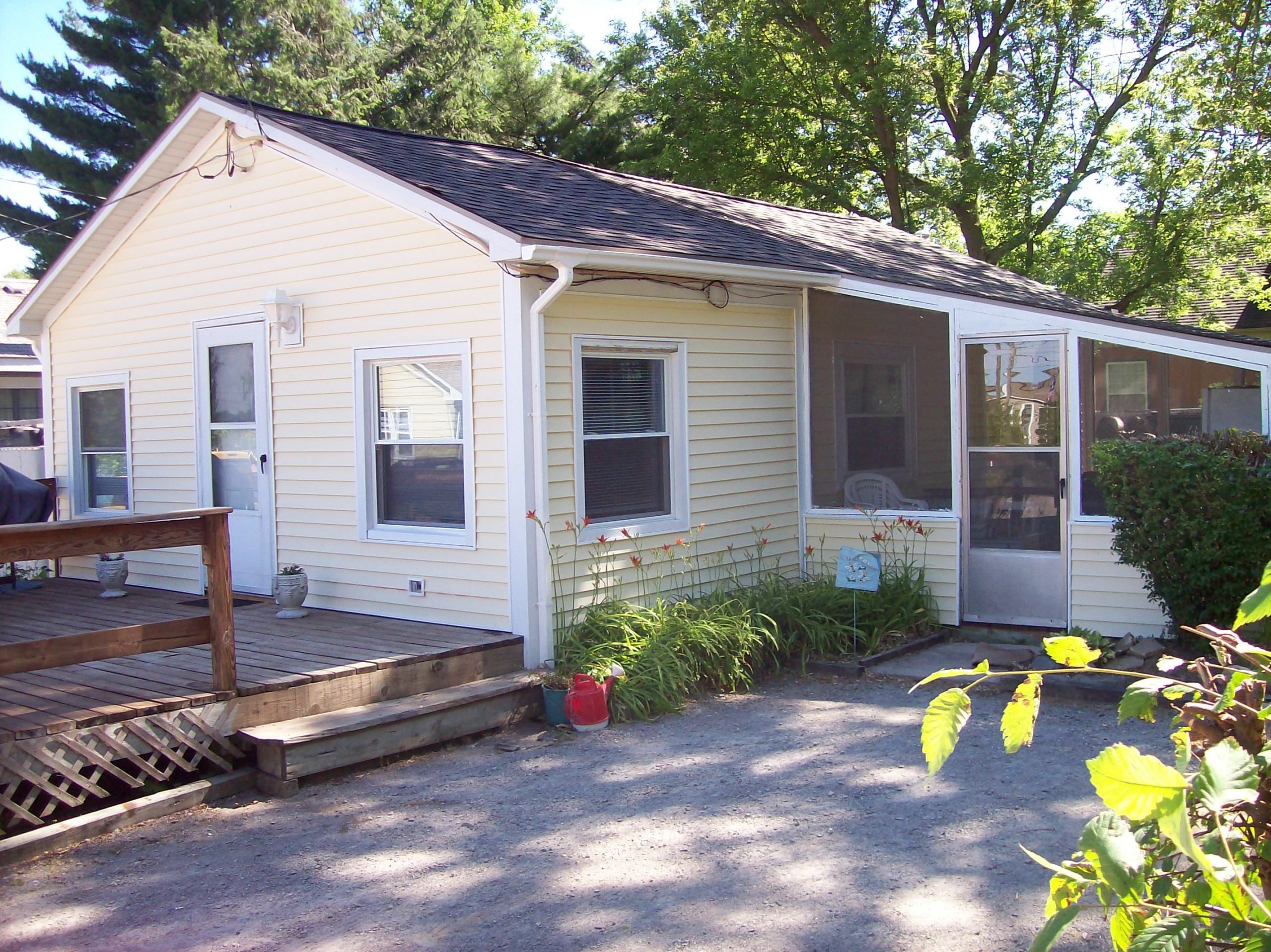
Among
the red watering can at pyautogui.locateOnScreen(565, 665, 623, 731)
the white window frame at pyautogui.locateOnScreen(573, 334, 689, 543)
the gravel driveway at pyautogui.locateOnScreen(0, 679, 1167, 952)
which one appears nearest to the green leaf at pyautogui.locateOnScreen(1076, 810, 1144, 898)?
the gravel driveway at pyautogui.locateOnScreen(0, 679, 1167, 952)

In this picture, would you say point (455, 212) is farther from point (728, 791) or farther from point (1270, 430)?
point (1270, 430)

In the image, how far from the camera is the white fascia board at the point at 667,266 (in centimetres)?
674

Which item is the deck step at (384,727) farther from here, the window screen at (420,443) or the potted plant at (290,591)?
the potted plant at (290,591)

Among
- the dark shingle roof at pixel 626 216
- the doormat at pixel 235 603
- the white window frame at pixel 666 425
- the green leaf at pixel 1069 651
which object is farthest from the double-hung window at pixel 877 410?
the green leaf at pixel 1069 651

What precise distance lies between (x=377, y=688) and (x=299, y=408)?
282cm

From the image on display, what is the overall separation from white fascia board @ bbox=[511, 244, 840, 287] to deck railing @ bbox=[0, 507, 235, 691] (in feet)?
7.86

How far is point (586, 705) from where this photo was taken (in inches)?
260

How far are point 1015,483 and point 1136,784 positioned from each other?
7.30 meters

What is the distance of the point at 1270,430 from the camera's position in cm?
723

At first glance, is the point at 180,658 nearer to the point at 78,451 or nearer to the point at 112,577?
the point at 112,577

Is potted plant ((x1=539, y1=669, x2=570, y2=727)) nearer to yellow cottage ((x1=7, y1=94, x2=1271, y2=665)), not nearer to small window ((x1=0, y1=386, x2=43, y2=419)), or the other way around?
yellow cottage ((x1=7, y1=94, x2=1271, y2=665))

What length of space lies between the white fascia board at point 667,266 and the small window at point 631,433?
0.59 meters

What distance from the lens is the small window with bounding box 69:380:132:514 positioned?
10.2 m

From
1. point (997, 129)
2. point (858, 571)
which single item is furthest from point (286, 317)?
point (997, 129)
